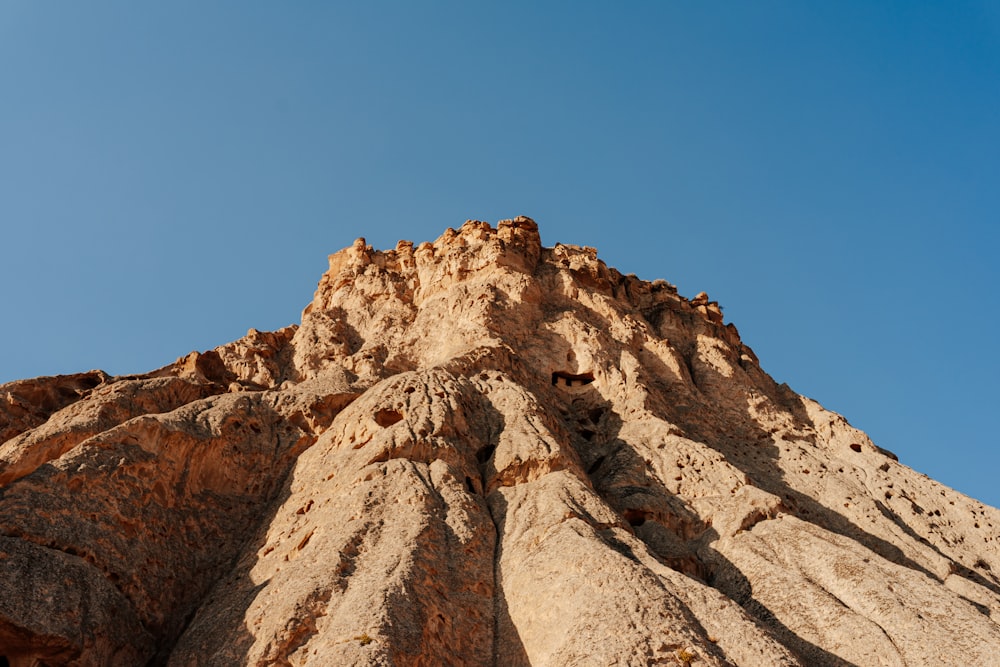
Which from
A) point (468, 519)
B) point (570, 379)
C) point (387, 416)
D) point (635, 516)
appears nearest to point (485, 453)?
point (387, 416)

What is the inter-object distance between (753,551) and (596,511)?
193 inches

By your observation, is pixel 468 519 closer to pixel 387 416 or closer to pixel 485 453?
pixel 485 453

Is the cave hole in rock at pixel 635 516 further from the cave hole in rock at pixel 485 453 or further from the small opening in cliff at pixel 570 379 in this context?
the small opening in cliff at pixel 570 379

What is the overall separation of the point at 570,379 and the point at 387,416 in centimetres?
1423

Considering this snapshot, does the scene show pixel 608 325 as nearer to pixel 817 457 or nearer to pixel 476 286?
Answer: pixel 476 286

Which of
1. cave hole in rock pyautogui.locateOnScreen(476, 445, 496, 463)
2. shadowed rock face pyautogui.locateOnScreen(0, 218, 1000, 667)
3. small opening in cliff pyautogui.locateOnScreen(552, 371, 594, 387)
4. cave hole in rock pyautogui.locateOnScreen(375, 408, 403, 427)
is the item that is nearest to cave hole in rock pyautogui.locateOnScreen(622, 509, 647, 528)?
shadowed rock face pyautogui.locateOnScreen(0, 218, 1000, 667)

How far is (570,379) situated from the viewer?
140ft

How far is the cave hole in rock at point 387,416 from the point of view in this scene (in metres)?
30.0

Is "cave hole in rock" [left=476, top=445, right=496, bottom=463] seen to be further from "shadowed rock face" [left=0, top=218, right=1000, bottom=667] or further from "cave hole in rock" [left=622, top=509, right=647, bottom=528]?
"cave hole in rock" [left=622, top=509, right=647, bottom=528]

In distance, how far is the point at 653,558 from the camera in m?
23.4

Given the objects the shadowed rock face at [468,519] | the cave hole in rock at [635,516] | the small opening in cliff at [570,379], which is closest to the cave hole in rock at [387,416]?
the shadowed rock face at [468,519]

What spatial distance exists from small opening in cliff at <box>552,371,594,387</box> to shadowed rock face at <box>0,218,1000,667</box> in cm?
26

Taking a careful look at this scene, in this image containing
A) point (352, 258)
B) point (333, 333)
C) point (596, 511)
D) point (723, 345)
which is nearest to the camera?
point (596, 511)

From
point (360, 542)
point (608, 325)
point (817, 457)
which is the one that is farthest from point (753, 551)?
point (608, 325)
